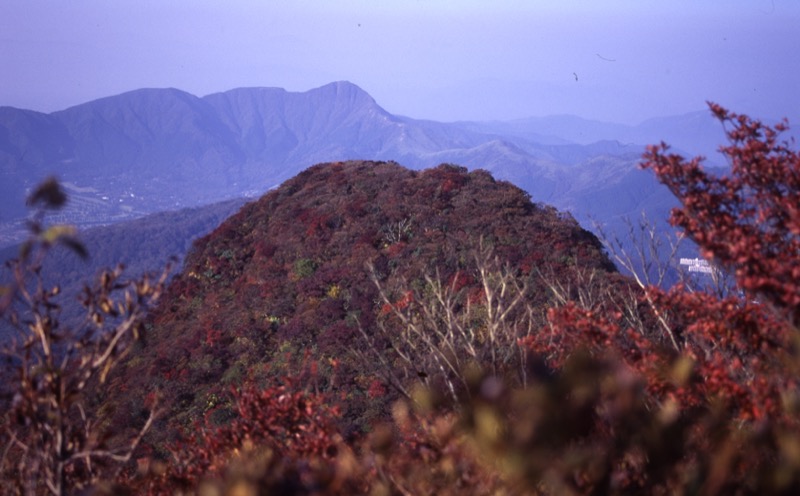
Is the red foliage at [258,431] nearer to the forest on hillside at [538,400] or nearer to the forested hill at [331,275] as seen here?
the forest on hillside at [538,400]

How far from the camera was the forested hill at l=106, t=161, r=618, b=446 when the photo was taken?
15883 millimetres

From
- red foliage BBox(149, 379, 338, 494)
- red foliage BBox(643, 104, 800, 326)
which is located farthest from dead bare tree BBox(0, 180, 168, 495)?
red foliage BBox(643, 104, 800, 326)

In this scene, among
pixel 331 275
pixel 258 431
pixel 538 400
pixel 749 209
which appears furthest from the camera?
pixel 331 275

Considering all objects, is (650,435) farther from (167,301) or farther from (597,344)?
(167,301)

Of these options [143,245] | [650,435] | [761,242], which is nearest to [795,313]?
[761,242]

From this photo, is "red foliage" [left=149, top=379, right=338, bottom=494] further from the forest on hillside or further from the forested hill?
the forested hill

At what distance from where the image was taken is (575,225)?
2302cm

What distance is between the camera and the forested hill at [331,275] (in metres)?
15.9

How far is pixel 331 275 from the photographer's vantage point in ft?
66.2

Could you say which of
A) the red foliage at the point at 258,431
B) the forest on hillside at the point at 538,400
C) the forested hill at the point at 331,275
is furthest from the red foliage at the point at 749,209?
the forested hill at the point at 331,275

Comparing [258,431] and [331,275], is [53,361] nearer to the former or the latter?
[258,431]

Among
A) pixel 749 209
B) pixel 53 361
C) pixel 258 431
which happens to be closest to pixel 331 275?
pixel 258 431

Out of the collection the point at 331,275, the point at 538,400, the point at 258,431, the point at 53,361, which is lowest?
the point at 331,275

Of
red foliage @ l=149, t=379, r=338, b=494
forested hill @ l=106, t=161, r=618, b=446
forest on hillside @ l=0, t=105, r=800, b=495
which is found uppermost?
forest on hillside @ l=0, t=105, r=800, b=495
